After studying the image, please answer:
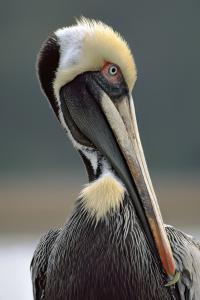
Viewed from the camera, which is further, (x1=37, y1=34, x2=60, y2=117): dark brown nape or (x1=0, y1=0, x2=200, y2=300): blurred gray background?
(x1=0, y1=0, x2=200, y2=300): blurred gray background

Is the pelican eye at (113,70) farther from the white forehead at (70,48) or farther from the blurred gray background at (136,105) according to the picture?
the blurred gray background at (136,105)

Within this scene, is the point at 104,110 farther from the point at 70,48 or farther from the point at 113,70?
the point at 70,48

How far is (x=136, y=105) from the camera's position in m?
10.7

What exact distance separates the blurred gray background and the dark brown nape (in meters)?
6.61

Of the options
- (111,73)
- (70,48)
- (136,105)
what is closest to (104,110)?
(111,73)

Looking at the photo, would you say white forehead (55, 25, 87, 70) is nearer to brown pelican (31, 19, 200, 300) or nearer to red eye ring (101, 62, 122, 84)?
brown pelican (31, 19, 200, 300)

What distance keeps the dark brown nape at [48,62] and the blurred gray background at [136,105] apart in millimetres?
6614

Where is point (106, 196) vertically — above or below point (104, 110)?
below

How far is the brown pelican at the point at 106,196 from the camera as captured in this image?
3768 mm

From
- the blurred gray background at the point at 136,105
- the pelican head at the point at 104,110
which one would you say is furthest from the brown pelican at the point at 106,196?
the blurred gray background at the point at 136,105

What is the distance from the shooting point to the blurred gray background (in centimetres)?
1073

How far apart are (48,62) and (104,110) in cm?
28

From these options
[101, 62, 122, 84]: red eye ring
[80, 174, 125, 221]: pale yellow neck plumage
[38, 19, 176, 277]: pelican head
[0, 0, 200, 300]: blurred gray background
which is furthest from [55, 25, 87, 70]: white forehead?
[0, 0, 200, 300]: blurred gray background

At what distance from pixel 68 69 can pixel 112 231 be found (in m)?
0.62
